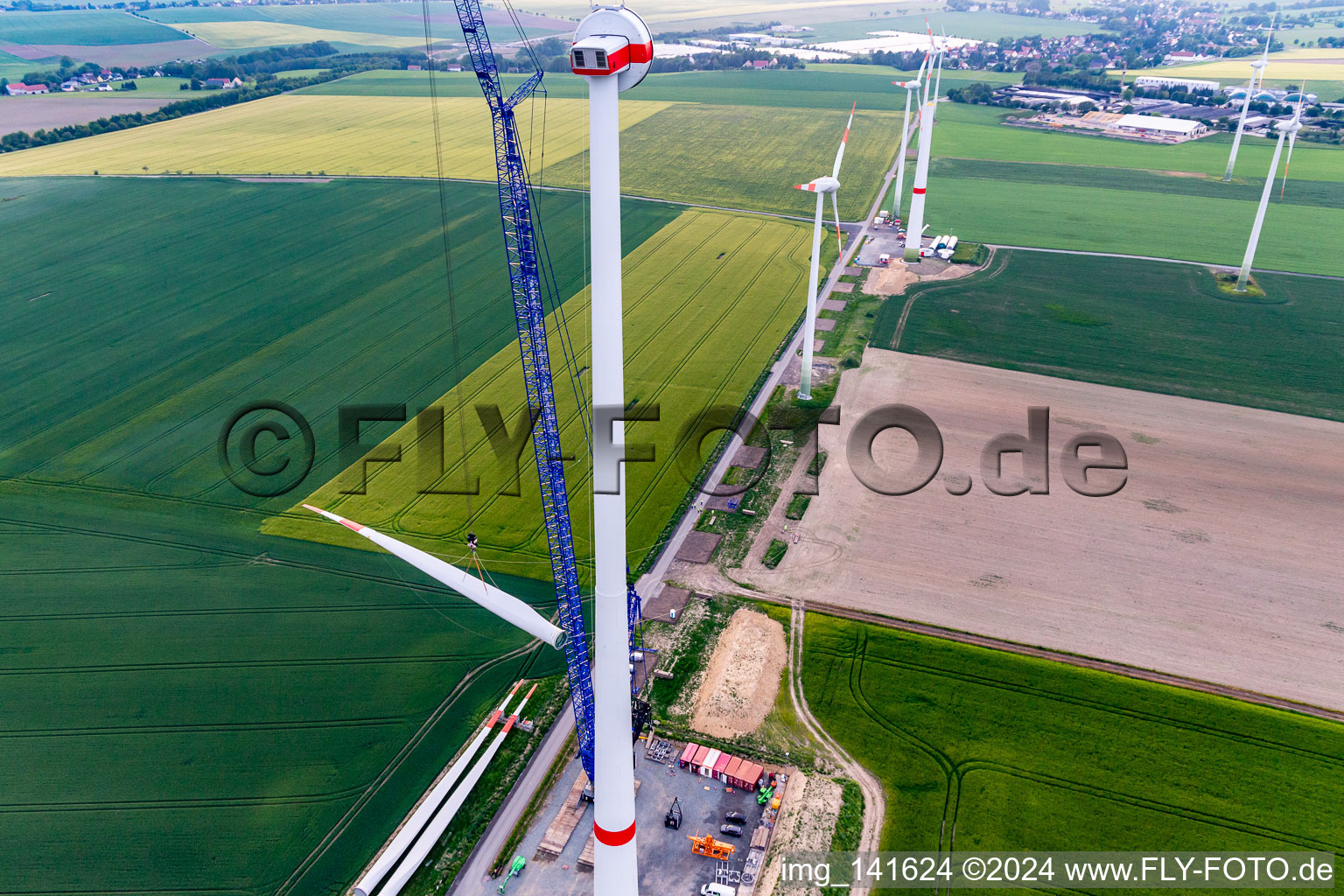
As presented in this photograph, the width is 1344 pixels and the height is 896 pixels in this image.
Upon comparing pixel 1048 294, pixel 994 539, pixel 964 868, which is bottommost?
pixel 964 868

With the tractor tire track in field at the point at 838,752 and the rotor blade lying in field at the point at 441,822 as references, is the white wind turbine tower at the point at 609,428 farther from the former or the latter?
the tractor tire track in field at the point at 838,752

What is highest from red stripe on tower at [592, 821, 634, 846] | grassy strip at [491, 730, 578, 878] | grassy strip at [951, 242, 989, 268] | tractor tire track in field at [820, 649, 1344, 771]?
grassy strip at [951, 242, 989, 268]

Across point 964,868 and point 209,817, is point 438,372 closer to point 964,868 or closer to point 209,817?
point 209,817

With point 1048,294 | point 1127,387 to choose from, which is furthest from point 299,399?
point 1048,294

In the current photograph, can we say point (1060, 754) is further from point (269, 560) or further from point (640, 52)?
point (269, 560)

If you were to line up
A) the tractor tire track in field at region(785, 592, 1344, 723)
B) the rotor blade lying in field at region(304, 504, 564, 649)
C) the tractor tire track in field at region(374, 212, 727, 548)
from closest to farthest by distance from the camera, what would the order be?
the rotor blade lying in field at region(304, 504, 564, 649) → the tractor tire track in field at region(785, 592, 1344, 723) → the tractor tire track in field at region(374, 212, 727, 548)

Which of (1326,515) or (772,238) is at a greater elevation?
(772,238)

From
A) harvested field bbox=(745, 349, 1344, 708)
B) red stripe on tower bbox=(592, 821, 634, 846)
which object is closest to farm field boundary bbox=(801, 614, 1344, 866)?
harvested field bbox=(745, 349, 1344, 708)

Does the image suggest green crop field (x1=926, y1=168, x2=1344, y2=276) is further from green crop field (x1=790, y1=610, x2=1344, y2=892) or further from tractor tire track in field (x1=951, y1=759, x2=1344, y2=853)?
tractor tire track in field (x1=951, y1=759, x2=1344, y2=853)
